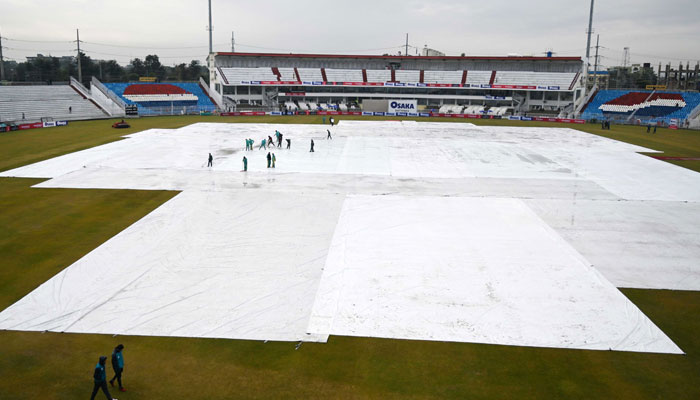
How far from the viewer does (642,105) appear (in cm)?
8575

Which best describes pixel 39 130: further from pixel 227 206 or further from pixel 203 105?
pixel 227 206

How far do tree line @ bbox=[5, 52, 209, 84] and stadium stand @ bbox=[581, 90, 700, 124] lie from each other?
103 metres

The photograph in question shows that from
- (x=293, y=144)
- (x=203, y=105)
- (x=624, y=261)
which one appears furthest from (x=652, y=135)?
(x=203, y=105)

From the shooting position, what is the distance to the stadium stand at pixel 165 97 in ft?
288

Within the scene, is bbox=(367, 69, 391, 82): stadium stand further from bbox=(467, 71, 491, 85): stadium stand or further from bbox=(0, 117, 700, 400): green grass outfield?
bbox=(0, 117, 700, 400): green grass outfield

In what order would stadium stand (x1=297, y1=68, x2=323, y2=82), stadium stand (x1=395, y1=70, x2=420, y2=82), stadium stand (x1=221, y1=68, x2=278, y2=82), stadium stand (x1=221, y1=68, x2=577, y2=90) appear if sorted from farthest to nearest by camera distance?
stadium stand (x1=395, y1=70, x2=420, y2=82) < stadium stand (x1=297, y1=68, x2=323, y2=82) < stadium stand (x1=221, y1=68, x2=278, y2=82) < stadium stand (x1=221, y1=68, x2=577, y2=90)

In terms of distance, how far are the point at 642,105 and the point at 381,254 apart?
87.3 meters

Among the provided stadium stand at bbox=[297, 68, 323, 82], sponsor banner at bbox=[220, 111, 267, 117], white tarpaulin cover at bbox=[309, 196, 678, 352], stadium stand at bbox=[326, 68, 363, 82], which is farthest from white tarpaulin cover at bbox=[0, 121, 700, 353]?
stadium stand at bbox=[326, 68, 363, 82]

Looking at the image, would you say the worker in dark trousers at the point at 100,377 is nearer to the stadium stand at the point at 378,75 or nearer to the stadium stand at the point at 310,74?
the stadium stand at the point at 310,74

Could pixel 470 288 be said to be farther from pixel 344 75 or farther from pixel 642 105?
pixel 344 75

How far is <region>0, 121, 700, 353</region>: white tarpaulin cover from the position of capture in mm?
14070

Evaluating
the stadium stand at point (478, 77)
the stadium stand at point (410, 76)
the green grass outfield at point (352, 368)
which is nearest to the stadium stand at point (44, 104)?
the stadium stand at point (410, 76)

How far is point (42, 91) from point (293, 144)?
174 feet

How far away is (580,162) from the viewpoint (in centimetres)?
4097
